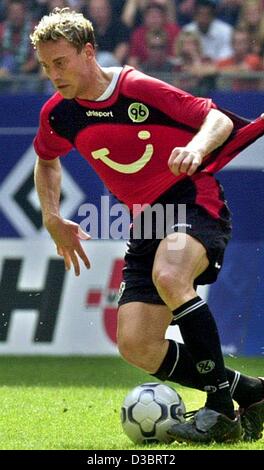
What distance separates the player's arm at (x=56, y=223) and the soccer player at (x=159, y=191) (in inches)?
0.7

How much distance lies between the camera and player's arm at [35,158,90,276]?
6344mm

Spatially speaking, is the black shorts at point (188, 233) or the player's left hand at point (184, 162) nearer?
the player's left hand at point (184, 162)

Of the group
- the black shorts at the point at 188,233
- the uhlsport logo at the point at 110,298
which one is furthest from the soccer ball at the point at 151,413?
the uhlsport logo at the point at 110,298

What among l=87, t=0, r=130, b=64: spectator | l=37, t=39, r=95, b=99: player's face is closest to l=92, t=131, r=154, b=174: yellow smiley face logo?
l=37, t=39, r=95, b=99: player's face

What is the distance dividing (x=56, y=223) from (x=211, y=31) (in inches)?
217

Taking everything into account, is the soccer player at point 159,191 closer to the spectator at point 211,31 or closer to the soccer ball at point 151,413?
the soccer ball at point 151,413

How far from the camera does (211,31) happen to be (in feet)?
37.3

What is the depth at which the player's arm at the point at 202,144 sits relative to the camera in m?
5.29

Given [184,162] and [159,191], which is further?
[159,191]

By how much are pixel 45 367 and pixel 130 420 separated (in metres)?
3.42

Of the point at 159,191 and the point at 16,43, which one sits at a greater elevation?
the point at 159,191

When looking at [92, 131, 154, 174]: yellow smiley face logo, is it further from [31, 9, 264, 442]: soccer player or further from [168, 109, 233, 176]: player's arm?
[168, 109, 233, 176]: player's arm

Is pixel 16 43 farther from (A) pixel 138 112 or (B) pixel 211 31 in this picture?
(A) pixel 138 112

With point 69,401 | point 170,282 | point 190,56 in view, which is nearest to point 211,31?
point 190,56
